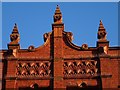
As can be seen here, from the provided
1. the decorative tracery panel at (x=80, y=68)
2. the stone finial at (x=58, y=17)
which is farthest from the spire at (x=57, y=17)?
the decorative tracery panel at (x=80, y=68)

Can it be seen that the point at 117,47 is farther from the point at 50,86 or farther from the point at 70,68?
the point at 50,86

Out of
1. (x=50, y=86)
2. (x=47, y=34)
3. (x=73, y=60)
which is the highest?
(x=47, y=34)

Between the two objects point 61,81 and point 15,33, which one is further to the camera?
point 15,33

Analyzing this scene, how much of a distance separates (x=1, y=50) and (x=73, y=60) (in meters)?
4.87

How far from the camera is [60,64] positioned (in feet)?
83.2

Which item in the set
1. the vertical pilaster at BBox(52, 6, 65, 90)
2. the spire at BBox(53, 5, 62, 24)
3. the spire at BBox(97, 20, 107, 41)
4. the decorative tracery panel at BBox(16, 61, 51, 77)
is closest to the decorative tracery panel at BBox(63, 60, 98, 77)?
the vertical pilaster at BBox(52, 6, 65, 90)

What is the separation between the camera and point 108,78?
971 inches

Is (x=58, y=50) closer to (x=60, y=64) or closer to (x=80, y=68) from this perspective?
(x=60, y=64)

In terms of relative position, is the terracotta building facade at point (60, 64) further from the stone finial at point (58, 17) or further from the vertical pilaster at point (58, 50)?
the stone finial at point (58, 17)

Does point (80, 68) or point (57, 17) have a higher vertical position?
point (57, 17)

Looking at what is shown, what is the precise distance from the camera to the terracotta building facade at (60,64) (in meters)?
24.7

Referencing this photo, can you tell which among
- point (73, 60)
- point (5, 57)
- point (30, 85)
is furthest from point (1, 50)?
point (73, 60)

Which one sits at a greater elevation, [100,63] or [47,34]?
[47,34]

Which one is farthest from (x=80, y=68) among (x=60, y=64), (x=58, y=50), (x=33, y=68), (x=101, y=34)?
(x=33, y=68)
